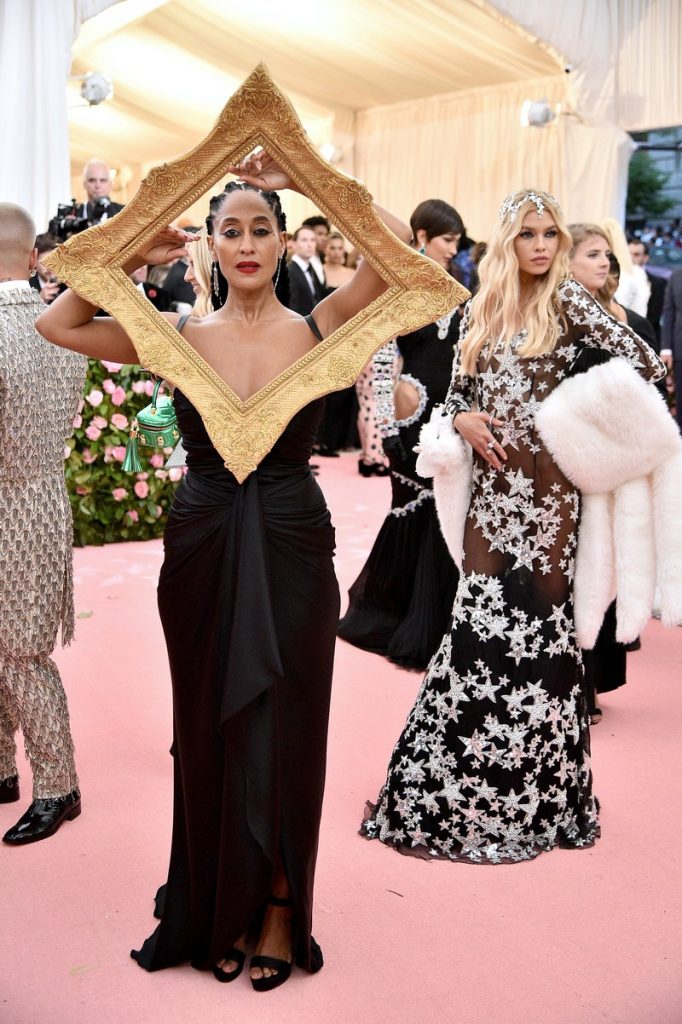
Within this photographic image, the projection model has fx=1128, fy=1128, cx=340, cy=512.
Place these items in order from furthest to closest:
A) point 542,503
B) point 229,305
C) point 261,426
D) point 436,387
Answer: point 436,387
point 542,503
point 229,305
point 261,426

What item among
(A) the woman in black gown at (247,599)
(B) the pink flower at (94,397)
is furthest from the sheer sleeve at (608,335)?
(B) the pink flower at (94,397)

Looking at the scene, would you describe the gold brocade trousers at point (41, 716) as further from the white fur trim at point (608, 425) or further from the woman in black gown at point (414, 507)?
the woman in black gown at point (414, 507)

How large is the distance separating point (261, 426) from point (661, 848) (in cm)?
181

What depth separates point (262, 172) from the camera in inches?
88.5

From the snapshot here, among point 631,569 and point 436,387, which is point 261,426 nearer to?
point 631,569

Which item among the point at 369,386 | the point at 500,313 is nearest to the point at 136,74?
the point at 369,386

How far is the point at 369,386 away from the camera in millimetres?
9633

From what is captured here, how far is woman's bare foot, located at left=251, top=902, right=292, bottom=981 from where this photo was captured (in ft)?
8.22

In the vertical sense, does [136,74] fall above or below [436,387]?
above

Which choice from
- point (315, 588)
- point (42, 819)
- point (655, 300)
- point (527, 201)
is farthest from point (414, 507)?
point (655, 300)

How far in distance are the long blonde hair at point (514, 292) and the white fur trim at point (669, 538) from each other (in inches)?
19.1

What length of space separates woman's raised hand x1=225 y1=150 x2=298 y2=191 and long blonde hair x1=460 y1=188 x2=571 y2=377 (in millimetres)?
1105

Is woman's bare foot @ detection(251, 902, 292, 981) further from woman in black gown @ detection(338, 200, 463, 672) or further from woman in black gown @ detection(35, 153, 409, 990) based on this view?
woman in black gown @ detection(338, 200, 463, 672)

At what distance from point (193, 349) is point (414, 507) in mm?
2708
